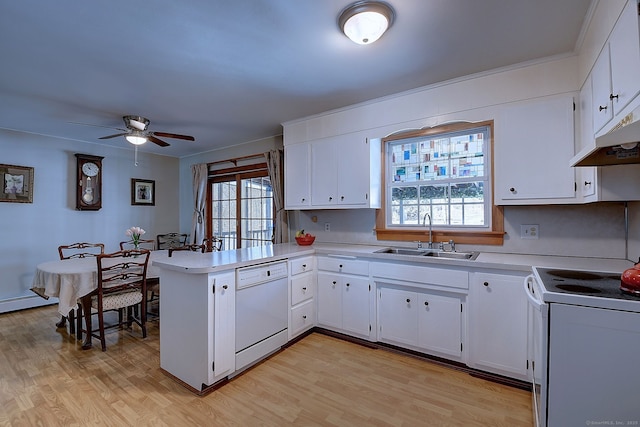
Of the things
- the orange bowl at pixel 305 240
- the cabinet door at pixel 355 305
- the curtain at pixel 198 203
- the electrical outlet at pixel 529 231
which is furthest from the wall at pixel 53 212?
the electrical outlet at pixel 529 231

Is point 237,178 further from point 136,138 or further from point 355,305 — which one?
point 355,305

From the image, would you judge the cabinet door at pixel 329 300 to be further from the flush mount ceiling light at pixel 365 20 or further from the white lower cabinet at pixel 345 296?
the flush mount ceiling light at pixel 365 20

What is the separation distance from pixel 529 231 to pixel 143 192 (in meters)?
5.61

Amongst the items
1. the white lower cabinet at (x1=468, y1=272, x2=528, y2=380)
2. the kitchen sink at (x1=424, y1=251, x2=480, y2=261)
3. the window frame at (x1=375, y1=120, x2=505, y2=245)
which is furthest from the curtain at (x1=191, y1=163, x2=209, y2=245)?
the white lower cabinet at (x1=468, y1=272, x2=528, y2=380)

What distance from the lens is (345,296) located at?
2861mm

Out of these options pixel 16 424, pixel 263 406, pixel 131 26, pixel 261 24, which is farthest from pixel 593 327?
pixel 16 424

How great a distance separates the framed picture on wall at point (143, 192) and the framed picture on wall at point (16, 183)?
1.27 metres

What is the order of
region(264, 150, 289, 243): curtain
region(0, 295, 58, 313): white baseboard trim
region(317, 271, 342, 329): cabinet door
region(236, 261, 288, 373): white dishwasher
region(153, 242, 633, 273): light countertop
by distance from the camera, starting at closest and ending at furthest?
region(153, 242, 633, 273): light countertop < region(236, 261, 288, 373): white dishwasher < region(317, 271, 342, 329): cabinet door < region(0, 295, 58, 313): white baseboard trim < region(264, 150, 289, 243): curtain

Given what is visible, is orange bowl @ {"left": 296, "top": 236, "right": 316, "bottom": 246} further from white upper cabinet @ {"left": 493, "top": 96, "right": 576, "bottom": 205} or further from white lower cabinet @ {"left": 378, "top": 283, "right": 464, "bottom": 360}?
white upper cabinet @ {"left": 493, "top": 96, "right": 576, "bottom": 205}

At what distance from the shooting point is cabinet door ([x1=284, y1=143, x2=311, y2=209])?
3.44 m

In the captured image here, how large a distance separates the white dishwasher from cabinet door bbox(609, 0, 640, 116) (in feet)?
7.96

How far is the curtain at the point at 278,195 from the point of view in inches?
156

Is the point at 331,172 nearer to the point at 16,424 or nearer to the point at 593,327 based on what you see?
the point at 593,327

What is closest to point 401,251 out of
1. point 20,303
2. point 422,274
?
point 422,274
